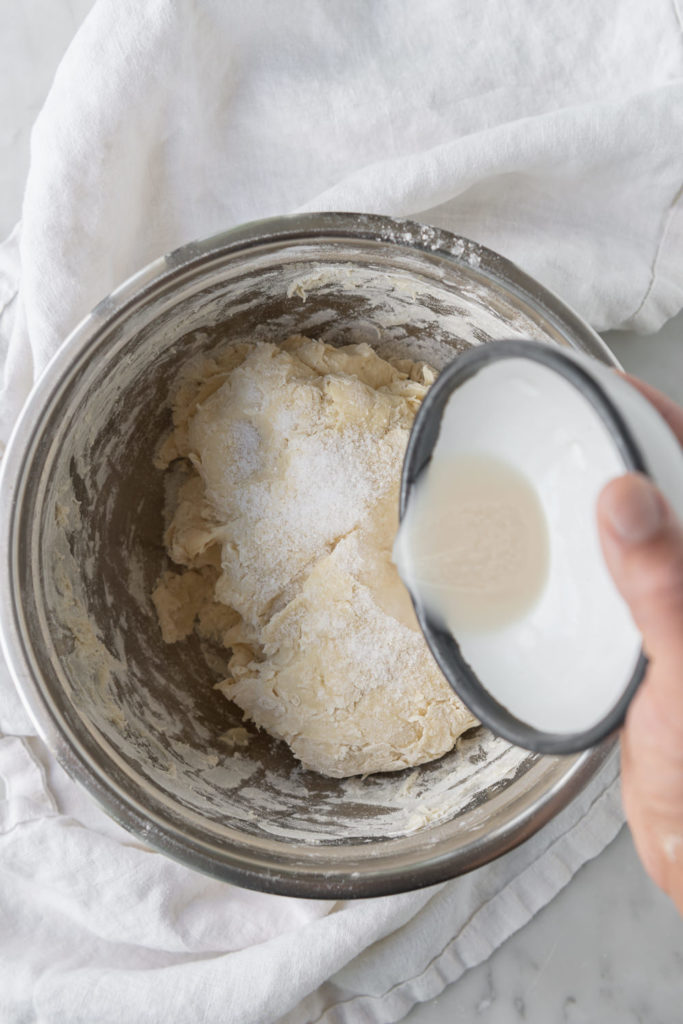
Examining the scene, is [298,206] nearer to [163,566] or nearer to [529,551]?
[163,566]

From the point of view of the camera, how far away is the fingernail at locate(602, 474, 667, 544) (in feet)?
2.50

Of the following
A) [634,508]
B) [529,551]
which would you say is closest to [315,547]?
[529,551]

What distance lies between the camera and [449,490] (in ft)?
3.59

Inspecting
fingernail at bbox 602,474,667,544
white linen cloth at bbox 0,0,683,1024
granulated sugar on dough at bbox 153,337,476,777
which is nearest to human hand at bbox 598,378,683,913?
fingernail at bbox 602,474,667,544

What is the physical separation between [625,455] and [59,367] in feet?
2.57

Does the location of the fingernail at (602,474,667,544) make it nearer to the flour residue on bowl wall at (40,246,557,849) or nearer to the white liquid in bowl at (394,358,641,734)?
the white liquid in bowl at (394,358,641,734)

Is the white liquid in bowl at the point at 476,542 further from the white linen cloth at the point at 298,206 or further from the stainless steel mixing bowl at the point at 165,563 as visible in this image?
the white linen cloth at the point at 298,206

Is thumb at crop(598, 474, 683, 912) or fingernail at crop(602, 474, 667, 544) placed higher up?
fingernail at crop(602, 474, 667, 544)

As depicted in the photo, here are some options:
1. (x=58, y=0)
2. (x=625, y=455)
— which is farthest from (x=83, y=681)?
(x=58, y=0)

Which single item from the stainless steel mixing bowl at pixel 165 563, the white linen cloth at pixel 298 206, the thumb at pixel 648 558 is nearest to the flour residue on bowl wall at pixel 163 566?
the stainless steel mixing bowl at pixel 165 563

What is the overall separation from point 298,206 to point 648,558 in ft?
3.27

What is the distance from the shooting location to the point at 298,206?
4.96 ft

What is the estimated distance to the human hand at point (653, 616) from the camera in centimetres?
77

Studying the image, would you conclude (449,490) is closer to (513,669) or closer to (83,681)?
(513,669)
